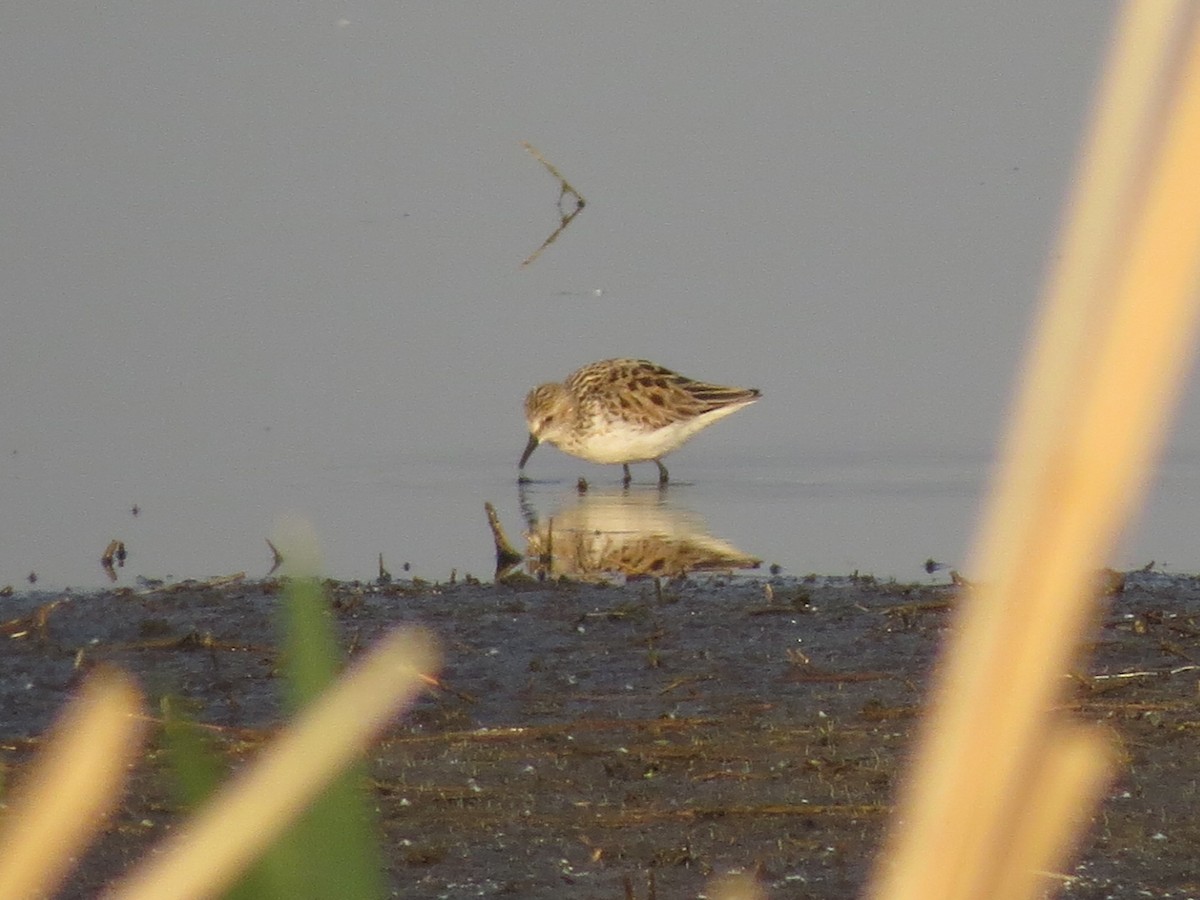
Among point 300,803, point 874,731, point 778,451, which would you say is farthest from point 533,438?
point 300,803

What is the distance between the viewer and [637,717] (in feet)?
19.0

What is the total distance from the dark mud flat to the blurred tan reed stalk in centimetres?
332

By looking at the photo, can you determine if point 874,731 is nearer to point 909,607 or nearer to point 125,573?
point 909,607

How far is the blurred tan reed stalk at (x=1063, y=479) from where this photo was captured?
1.95 ft

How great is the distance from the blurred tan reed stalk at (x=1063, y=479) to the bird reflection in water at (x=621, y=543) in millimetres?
7718

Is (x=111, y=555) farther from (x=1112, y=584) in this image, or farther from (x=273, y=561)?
(x=1112, y=584)

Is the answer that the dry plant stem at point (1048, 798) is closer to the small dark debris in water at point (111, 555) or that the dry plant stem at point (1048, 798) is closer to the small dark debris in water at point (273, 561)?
the small dark debris in water at point (273, 561)

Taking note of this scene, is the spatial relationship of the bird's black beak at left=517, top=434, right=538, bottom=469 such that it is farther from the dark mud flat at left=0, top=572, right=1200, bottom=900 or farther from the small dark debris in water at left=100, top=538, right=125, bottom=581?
the dark mud flat at left=0, top=572, right=1200, bottom=900

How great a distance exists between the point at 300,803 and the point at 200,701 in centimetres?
550

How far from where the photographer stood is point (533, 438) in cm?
1163

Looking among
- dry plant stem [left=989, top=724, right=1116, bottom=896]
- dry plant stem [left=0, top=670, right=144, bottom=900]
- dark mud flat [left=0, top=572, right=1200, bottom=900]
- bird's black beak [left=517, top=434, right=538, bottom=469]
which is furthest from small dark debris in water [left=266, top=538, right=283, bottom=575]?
dry plant stem [left=989, top=724, right=1116, bottom=896]

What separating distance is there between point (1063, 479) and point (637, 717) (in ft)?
17.1

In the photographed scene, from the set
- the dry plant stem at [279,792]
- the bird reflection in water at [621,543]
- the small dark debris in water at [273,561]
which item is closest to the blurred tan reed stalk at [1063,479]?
the dry plant stem at [279,792]

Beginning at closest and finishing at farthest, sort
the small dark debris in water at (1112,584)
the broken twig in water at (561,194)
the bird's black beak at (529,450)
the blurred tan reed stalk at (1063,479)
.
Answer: the blurred tan reed stalk at (1063,479) → the small dark debris in water at (1112,584) → the bird's black beak at (529,450) → the broken twig in water at (561,194)
